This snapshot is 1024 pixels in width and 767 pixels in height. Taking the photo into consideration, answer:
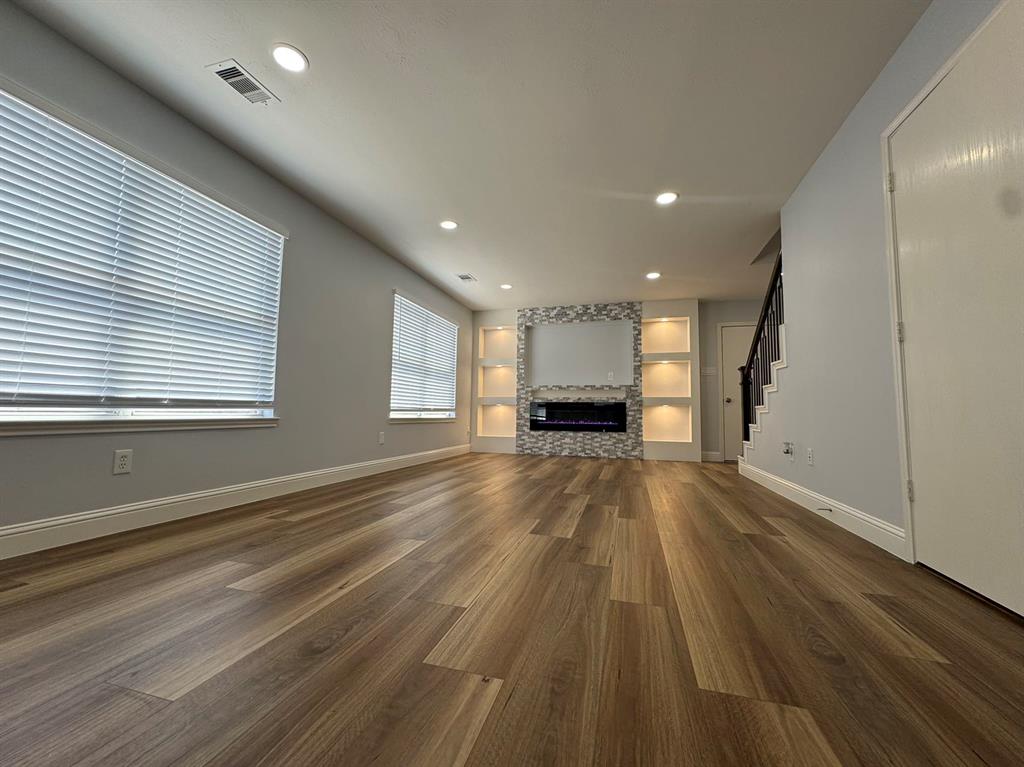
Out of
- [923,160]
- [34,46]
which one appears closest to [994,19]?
[923,160]

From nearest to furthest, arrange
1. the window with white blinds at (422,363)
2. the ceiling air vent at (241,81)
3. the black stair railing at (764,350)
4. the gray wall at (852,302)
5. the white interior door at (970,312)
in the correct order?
1. the white interior door at (970,312)
2. the gray wall at (852,302)
3. the ceiling air vent at (241,81)
4. the black stair railing at (764,350)
5. the window with white blinds at (422,363)

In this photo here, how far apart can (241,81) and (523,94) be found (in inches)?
56.3

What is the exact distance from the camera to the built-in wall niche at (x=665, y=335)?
626 cm

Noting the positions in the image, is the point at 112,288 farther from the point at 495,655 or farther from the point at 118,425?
the point at 495,655

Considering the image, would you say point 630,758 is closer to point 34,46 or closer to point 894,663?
point 894,663

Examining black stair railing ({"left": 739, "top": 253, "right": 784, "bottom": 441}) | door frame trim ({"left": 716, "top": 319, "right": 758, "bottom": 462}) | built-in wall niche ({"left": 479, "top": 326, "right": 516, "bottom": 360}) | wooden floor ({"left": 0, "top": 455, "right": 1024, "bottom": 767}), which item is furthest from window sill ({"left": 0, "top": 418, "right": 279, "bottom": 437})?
door frame trim ({"left": 716, "top": 319, "right": 758, "bottom": 462})

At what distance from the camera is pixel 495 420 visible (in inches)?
274

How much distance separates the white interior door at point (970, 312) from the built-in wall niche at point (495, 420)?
5425 mm

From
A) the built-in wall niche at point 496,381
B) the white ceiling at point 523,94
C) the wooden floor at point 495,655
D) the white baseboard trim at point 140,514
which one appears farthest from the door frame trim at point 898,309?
the built-in wall niche at point 496,381

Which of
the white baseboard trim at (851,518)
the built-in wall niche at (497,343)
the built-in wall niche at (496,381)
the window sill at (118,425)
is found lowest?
the white baseboard trim at (851,518)

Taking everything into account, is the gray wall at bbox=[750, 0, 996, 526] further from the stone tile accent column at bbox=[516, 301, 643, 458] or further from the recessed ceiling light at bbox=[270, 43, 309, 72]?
the stone tile accent column at bbox=[516, 301, 643, 458]

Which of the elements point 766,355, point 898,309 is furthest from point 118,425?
point 766,355

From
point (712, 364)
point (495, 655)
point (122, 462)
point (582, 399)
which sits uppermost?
point (712, 364)

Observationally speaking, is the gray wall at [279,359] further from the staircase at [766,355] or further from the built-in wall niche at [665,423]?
the staircase at [766,355]
